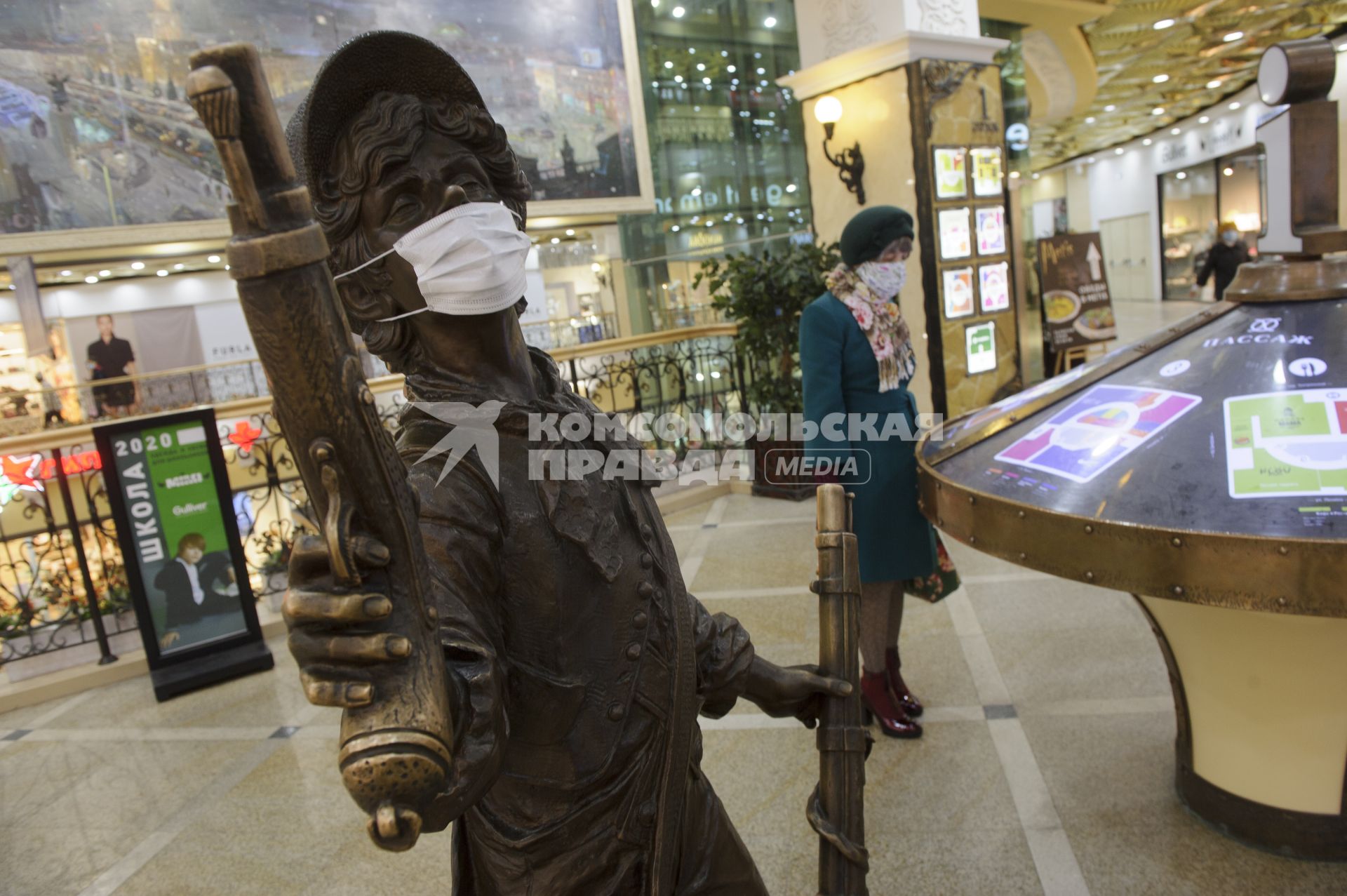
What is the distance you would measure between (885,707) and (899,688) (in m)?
0.16

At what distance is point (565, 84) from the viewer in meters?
8.72

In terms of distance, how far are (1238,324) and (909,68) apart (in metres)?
4.89

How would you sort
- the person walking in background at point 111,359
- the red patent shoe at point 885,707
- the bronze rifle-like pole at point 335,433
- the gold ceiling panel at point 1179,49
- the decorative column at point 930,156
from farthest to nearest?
the gold ceiling panel at point 1179,49, the person walking in background at point 111,359, the decorative column at point 930,156, the red patent shoe at point 885,707, the bronze rifle-like pole at point 335,433

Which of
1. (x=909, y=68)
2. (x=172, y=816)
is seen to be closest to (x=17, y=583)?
(x=172, y=816)

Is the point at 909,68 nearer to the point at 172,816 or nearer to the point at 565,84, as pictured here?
the point at 565,84

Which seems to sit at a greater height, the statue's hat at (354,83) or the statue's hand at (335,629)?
the statue's hat at (354,83)

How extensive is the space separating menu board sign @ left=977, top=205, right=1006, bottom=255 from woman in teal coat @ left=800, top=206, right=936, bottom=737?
175 inches

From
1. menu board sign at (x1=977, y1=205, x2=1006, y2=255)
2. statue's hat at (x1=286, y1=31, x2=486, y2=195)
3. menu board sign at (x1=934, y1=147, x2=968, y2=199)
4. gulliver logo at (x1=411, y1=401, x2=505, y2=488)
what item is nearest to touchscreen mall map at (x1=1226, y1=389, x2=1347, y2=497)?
gulliver logo at (x1=411, y1=401, x2=505, y2=488)

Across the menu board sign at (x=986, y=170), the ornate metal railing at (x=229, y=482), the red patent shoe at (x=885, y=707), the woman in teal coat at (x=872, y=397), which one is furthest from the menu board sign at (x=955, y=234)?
the red patent shoe at (x=885, y=707)

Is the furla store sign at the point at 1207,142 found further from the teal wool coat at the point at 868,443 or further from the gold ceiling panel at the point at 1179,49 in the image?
the teal wool coat at the point at 868,443

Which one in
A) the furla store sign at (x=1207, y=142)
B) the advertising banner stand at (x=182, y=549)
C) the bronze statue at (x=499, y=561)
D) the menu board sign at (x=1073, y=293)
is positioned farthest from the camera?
the furla store sign at (x=1207, y=142)

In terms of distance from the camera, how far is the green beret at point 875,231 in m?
2.69

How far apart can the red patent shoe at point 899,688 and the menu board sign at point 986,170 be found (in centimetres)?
486

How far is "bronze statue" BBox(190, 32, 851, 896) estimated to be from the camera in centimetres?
76
